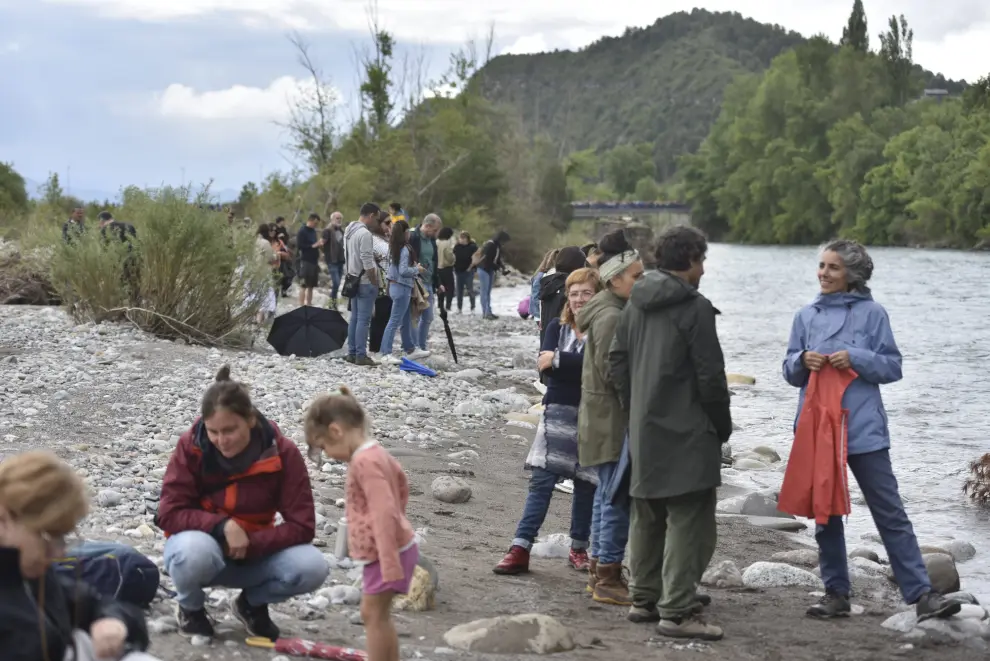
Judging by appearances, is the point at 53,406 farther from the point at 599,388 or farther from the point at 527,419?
the point at 599,388

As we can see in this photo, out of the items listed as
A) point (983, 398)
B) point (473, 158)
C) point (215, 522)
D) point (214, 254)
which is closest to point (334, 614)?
point (215, 522)

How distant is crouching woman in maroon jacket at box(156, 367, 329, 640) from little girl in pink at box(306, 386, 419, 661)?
14.7 inches

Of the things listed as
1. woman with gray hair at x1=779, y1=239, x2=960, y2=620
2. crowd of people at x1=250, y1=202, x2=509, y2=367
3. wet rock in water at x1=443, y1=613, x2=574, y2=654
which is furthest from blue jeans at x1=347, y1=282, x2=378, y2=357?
wet rock in water at x1=443, y1=613, x2=574, y2=654

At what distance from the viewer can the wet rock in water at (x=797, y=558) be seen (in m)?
8.45

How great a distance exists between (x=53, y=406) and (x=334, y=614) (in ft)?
20.3

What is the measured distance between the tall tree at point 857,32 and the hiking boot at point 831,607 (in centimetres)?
13282

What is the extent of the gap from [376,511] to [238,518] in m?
0.74

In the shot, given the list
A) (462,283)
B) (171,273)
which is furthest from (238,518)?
(462,283)

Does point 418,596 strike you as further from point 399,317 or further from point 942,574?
point 399,317

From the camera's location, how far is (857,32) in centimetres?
13338

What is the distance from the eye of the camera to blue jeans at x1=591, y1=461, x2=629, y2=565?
659cm

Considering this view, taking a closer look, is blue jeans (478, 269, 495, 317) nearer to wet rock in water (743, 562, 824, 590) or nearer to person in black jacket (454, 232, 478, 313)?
person in black jacket (454, 232, 478, 313)

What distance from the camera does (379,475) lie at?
4668mm

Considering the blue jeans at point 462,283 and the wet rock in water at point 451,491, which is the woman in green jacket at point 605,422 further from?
the blue jeans at point 462,283
